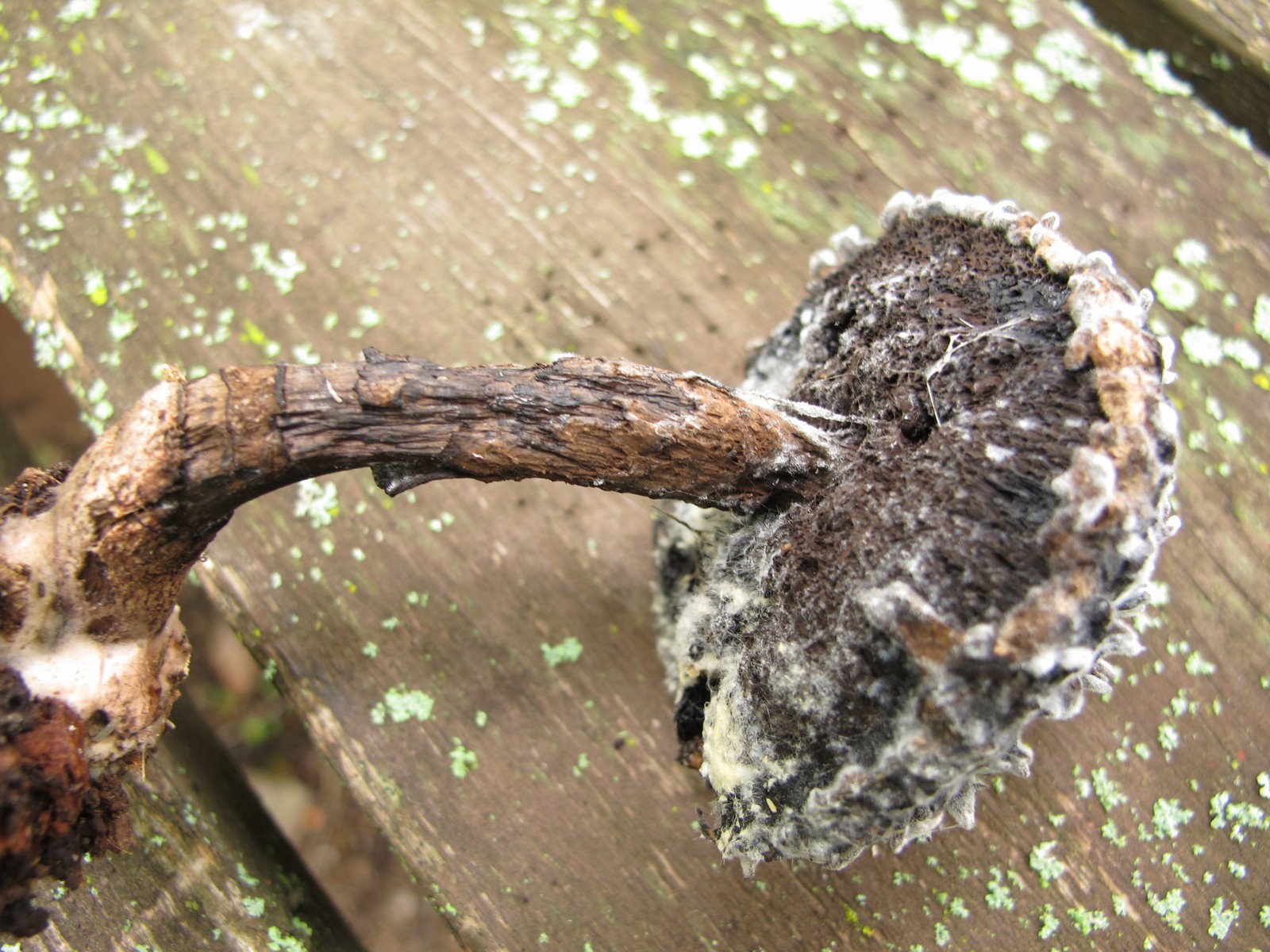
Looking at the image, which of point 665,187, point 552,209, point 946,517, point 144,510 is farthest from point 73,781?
point 665,187

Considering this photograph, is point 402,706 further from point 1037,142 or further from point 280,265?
point 1037,142

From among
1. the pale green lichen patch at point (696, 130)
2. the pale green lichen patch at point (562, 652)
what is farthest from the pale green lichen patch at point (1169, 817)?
the pale green lichen patch at point (696, 130)

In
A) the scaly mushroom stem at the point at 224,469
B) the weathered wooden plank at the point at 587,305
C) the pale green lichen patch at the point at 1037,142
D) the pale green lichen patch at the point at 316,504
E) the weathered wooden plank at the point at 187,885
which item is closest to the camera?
the scaly mushroom stem at the point at 224,469

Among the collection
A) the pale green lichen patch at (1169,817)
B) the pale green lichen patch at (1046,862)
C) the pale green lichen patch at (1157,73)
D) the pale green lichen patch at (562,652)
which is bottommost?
the pale green lichen patch at (562,652)

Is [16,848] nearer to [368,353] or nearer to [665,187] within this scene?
[368,353]

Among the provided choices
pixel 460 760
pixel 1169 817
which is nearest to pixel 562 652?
pixel 460 760

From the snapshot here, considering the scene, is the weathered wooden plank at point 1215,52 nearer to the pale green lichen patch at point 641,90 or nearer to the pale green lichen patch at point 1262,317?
the pale green lichen patch at point 1262,317
